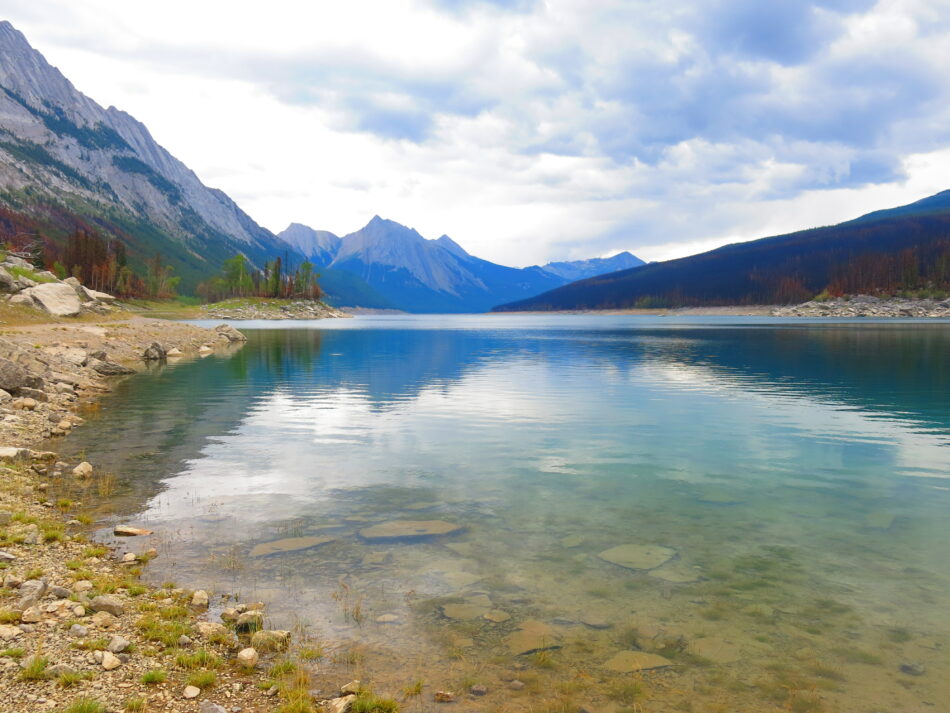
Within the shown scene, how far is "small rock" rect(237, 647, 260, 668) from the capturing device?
9.14 meters

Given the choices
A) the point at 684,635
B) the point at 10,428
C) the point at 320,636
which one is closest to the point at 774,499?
the point at 684,635

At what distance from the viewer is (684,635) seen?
10703 mm

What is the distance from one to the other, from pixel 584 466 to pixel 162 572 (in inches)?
612

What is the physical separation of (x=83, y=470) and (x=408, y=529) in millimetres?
12343

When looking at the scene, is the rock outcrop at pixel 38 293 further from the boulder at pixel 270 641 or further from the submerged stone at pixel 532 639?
the submerged stone at pixel 532 639

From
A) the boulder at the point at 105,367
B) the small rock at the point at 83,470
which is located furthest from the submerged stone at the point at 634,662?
the boulder at the point at 105,367

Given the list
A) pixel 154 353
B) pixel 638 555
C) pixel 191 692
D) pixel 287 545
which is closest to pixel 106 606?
pixel 191 692

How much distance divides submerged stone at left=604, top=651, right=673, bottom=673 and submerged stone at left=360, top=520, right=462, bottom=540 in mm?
6758

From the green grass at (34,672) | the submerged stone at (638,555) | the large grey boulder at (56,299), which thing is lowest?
the submerged stone at (638,555)

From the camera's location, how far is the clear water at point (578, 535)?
9633 mm

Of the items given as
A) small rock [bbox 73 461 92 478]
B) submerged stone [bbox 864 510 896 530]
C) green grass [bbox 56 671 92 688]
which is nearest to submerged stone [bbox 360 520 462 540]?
green grass [bbox 56 671 92 688]

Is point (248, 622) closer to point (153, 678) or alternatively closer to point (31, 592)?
point (153, 678)

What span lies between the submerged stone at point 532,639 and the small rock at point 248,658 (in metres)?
4.24

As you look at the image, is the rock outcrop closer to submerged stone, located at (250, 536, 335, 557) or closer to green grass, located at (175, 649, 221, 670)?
submerged stone, located at (250, 536, 335, 557)
